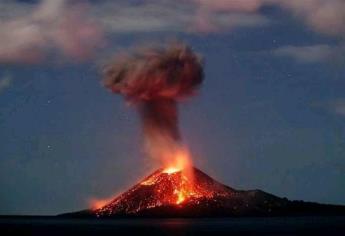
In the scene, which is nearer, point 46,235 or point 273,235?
point 273,235

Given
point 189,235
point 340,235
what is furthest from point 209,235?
point 340,235

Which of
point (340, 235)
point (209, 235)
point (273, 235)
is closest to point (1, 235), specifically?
point (209, 235)

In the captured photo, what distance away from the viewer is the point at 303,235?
502 feet

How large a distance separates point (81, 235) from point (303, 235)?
190 ft

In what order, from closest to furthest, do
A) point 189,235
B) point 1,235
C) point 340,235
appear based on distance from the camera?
point 1,235
point 340,235
point 189,235

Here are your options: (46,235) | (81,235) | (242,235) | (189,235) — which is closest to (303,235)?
(242,235)

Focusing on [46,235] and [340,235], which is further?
[46,235]

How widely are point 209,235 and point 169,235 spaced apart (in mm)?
10842

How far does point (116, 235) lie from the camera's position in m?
159

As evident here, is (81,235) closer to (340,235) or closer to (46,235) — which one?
(46,235)

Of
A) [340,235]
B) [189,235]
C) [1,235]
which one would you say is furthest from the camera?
[189,235]

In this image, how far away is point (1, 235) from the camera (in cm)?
13212

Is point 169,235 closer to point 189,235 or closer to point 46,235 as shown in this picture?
point 189,235

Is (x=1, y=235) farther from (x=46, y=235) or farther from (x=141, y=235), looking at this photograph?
(x=141, y=235)
